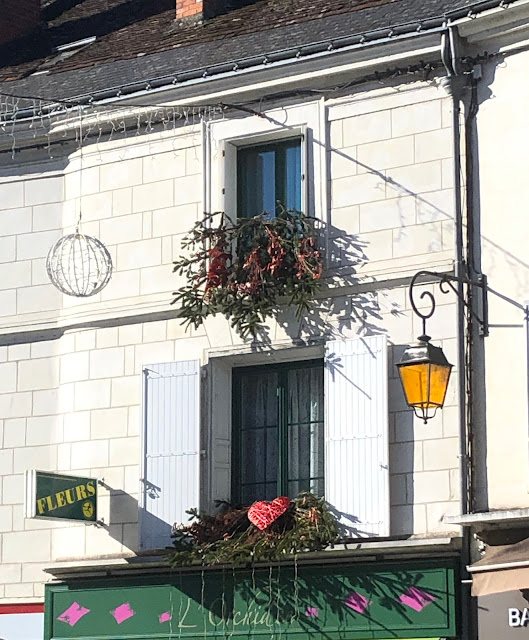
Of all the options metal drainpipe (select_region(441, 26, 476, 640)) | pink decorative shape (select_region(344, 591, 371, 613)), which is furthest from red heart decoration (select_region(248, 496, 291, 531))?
metal drainpipe (select_region(441, 26, 476, 640))

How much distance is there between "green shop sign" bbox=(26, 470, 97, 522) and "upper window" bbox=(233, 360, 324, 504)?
120cm

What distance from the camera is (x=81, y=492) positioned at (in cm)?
1352

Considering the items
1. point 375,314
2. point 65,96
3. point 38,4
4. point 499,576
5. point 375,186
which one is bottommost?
point 499,576

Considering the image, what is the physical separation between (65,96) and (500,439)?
5.20 m

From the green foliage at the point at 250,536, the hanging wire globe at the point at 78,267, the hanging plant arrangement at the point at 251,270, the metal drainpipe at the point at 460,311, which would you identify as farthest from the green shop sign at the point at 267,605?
the hanging wire globe at the point at 78,267

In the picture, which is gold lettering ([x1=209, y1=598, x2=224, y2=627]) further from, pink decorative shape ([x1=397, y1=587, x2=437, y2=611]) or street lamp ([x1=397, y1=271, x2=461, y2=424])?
street lamp ([x1=397, y1=271, x2=461, y2=424])

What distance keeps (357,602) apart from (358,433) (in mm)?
1286

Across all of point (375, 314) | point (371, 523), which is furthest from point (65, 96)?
point (371, 523)

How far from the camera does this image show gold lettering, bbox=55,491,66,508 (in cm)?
1324

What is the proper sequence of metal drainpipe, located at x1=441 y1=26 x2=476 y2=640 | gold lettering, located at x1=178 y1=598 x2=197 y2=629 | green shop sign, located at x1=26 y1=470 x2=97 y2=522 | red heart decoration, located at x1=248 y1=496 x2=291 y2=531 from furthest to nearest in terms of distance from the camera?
gold lettering, located at x1=178 y1=598 x2=197 y2=629 < green shop sign, located at x1=26 y1=470 x2=97 y2=522 < red heart decoration, located at x1=248 y1=496 x2=291 y2=531 < metal drainpipe, located at x1=441 y1=26 x2=476 y2=640

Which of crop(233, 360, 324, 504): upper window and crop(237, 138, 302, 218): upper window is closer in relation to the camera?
crop(233, 360, 324, 504): upper window

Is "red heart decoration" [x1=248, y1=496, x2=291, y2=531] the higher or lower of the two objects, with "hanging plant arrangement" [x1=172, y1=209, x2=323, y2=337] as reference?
lower

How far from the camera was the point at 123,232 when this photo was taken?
46.9 feet

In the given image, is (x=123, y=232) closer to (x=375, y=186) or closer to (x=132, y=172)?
(x=132, y=172)
